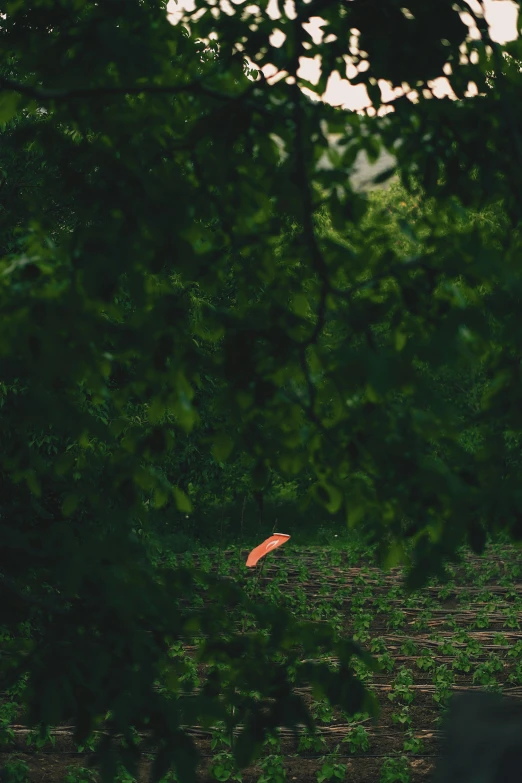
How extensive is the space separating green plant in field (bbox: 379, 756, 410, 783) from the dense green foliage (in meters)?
4.33

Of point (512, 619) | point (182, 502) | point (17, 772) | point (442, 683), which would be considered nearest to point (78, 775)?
point (17, 772)

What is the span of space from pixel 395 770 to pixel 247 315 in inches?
208

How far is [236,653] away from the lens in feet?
9.86

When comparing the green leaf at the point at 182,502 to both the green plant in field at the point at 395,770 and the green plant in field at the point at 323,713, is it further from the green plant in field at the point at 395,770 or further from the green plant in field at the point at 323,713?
the green plant in field at the point at 323,713

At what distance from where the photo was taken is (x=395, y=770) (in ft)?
23.3

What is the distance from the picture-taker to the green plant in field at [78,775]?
6.83 metres

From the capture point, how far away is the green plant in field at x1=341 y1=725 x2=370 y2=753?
767cm

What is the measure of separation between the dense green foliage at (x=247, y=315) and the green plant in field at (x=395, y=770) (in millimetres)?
4330

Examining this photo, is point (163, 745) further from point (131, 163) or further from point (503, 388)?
point (131, 163)

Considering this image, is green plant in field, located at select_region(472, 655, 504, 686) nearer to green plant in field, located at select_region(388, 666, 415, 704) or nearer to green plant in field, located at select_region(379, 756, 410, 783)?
green plant in field, located at select_region(388, 666, 415, 704)

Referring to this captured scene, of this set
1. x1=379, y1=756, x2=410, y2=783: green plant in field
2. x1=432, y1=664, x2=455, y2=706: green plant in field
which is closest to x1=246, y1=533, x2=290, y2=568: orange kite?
x1=379, y1=756, x2=410, y2=783: green plant in field

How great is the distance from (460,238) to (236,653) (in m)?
1.41

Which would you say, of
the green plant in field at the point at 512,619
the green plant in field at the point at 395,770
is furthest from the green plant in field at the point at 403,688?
the green plant in field at the point at 512,619

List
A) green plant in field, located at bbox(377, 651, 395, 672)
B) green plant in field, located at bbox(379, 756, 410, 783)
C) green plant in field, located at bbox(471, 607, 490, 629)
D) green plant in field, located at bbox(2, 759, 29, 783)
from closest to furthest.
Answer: green plant in field, located at bbox(2, 759, 29, 783), green plant in field, located at bbox(379, 756, 410, 783), green plant in field, located at bbox(377, 651, 395, 672), green plant in field, located at bbox(471, 607, 490, 629)
